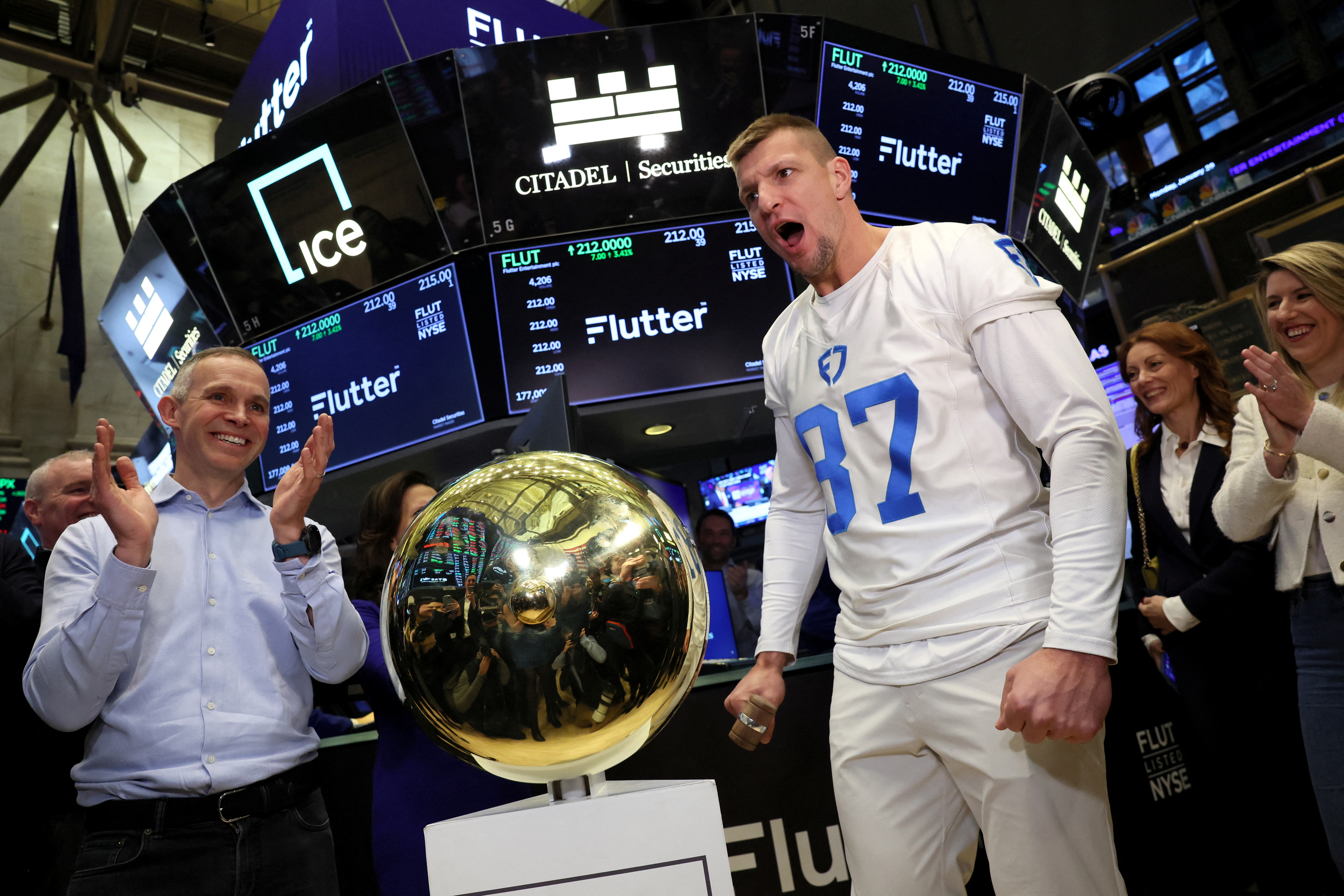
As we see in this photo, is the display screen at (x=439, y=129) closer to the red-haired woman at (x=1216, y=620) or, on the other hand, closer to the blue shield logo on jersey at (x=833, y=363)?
the blue shield logo on jersey at (x=833, y=363)

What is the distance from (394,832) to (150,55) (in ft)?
45.5

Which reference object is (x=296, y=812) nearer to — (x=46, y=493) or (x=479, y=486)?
(x=479, y=486)

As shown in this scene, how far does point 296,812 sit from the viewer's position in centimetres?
188

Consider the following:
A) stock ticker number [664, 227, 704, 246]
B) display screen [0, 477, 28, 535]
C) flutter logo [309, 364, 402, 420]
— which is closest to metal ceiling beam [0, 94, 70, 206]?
display screen [0, 477, 28, 535]

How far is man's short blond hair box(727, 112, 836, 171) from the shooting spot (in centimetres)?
206

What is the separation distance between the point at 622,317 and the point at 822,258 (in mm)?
2660

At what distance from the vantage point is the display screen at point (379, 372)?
15.0 ft

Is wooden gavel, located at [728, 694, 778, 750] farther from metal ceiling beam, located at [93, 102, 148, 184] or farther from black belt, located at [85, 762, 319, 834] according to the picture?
metal ceiling beam, located at [93, 102, 148, 184]

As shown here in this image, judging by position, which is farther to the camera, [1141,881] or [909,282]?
[1141,881]

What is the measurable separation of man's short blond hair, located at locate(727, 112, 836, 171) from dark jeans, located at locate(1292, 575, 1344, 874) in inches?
65.6

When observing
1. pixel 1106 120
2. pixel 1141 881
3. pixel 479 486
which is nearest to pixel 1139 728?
pixel 1141 881

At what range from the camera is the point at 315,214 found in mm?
4699

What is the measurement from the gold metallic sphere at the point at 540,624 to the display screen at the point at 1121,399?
7.55 m

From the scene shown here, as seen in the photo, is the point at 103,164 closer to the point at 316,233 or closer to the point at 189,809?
the point at 316,233
